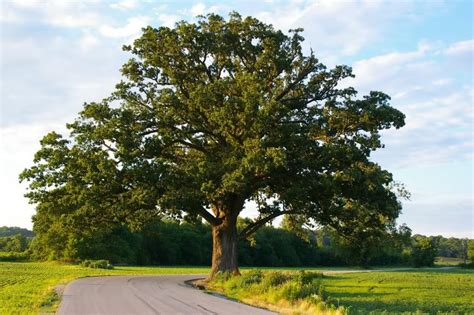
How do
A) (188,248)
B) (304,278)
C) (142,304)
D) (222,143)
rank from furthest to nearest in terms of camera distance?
(188,248), (222,143), (304,278), (142,304)

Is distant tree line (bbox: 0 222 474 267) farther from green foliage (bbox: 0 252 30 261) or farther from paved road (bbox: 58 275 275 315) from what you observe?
paved road (bbox: 58 275 275 315)

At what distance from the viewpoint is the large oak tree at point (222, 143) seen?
114 feet

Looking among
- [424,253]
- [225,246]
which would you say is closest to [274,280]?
[225,246]

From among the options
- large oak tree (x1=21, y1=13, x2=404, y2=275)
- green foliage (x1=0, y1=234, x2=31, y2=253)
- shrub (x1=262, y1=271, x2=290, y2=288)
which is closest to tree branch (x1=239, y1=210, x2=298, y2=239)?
large oak tree (x1=21, y1=13, x2=404, y2=275)

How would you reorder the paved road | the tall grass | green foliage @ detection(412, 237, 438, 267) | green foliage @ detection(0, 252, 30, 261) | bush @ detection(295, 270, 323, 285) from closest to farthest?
the paved road, the tall grass, bush @ detection(295, 270, 323, 285), green foliage @ detection(0, 252, 30, 261), green foliage @ detection(412, 237, 438, 267)

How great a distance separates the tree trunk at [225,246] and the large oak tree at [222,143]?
0.26ft

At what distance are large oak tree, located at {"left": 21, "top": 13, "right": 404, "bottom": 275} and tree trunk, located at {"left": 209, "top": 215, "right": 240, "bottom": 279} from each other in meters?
0.08

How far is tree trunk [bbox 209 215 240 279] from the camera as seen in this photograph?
39.1 meters

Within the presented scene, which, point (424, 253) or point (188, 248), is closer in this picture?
point (188, 248)

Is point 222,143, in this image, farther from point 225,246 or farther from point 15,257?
point 15,257

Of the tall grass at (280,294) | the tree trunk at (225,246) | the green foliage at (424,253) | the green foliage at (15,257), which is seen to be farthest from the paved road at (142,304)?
the green foliage at (424,253)

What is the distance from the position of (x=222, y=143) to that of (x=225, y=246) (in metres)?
7.47

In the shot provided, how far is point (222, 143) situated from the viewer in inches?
1547

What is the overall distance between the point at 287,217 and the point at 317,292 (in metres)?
22.4
